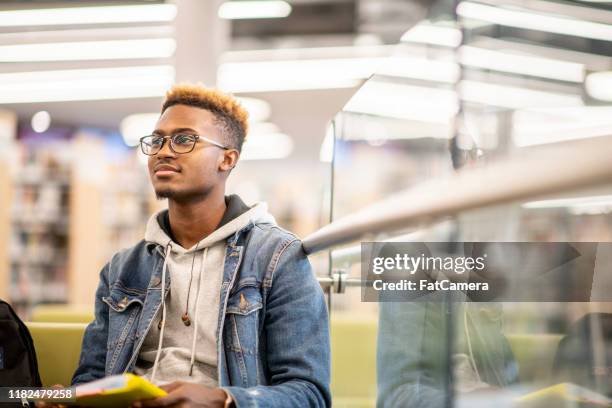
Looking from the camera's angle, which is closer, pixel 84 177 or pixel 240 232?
pixel 240 232

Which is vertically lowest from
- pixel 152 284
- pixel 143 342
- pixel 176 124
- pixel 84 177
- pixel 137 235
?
pixel 137 235

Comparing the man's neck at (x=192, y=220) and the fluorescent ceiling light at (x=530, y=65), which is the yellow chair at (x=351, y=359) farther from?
the fluorescent ceiling light at (x=530, y=65)

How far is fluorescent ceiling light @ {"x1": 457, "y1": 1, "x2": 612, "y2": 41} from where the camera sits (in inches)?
39.8

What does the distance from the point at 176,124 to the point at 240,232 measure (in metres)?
0.32

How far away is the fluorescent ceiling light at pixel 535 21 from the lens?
101 cm

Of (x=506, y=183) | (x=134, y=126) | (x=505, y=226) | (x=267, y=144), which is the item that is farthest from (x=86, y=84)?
(x=506, y=183)

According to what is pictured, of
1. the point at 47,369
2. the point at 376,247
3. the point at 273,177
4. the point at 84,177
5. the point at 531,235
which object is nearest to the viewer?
the point at 531,235

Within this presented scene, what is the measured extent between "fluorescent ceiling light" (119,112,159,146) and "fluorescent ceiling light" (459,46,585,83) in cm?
725

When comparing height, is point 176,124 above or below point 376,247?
above

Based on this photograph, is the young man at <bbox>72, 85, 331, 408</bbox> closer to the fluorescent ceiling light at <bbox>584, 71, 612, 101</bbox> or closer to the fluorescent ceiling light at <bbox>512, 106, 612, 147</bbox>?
the fluorescent ceiling light at <bbox>512, 106, 612, 147</bbox>

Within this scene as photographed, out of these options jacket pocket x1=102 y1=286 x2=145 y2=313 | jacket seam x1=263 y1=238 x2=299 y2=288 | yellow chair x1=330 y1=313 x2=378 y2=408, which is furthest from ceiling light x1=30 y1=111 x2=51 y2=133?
jacket seam x1=263 y1=238 x2=299 y2=288

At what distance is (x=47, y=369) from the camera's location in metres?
1.68

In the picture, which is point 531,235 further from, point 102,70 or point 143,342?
point 102,70

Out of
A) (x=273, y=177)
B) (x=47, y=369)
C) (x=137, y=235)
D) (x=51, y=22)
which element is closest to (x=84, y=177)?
(x=137, y=235)
